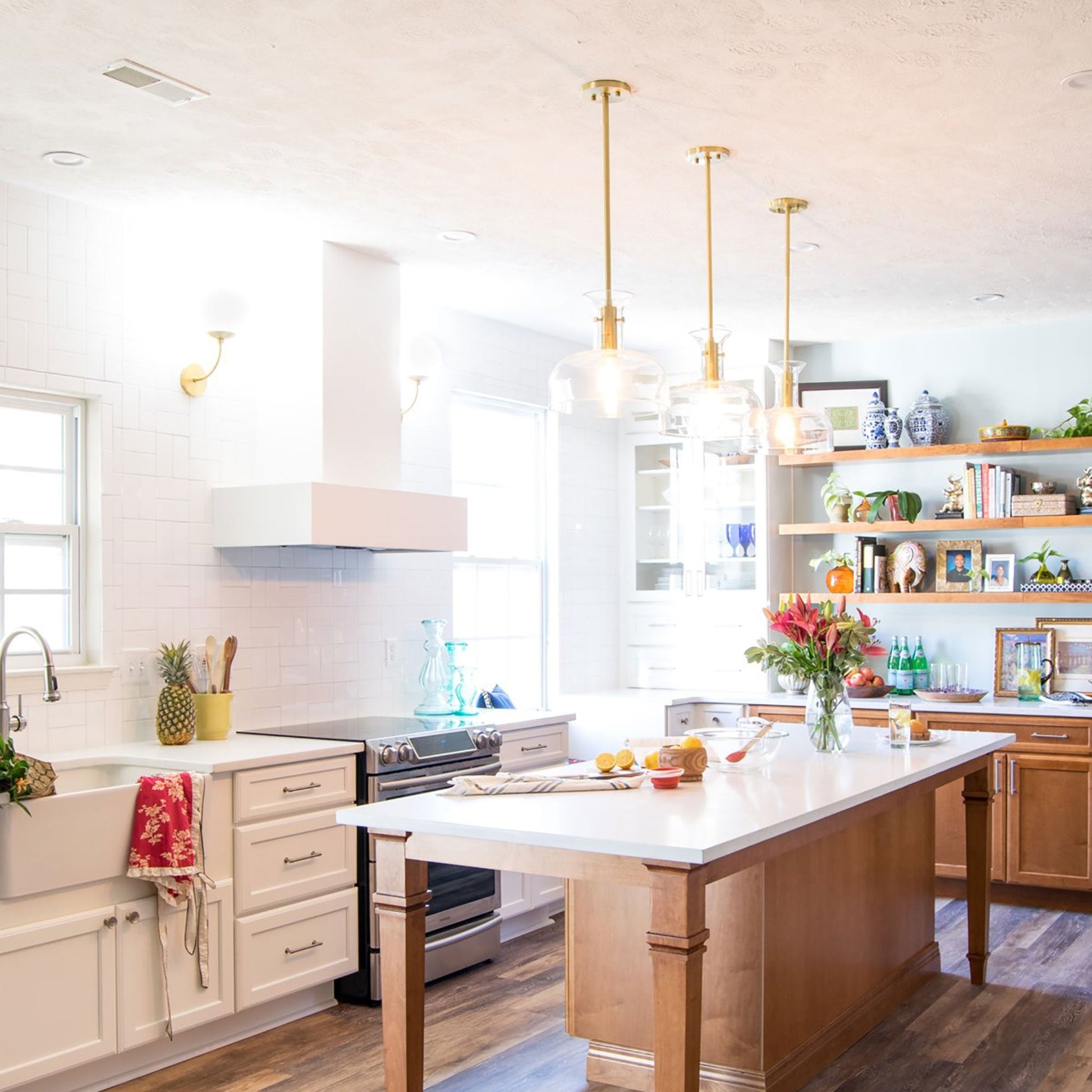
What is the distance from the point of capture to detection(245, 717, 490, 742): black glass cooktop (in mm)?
4523

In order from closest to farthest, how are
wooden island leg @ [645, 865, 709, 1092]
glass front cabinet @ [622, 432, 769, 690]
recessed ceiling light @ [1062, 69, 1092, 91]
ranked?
1. wooden island leg @ [645, 865, 709, 1092]
2. recessed ceiling light @ [1062, 69, 1092, 91]
3. glass front cabinet @ [622, 432, 769, 690]

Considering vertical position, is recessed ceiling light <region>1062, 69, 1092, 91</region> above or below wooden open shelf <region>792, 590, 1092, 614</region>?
above

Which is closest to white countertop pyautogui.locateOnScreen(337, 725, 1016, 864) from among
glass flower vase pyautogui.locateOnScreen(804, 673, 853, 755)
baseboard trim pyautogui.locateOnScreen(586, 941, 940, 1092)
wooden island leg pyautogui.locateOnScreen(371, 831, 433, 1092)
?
wooden island leg pyautogui.locateOnScreen(371, 831, 433, 1092)

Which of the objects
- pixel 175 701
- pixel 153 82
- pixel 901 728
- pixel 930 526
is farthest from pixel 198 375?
pixel 930 526

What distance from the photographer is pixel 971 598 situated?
620 cm

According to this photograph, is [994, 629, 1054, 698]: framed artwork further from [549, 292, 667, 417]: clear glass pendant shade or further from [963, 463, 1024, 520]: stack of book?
[549, 292, 667, 417]: clear glass pendant shade

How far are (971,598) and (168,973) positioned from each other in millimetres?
4206

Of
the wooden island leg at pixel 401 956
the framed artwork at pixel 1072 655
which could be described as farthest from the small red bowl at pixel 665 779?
the framed artwork at pixel 1072 655

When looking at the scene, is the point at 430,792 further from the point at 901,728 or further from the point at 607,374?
the point at 607,374

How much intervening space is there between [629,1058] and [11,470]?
2712 mm

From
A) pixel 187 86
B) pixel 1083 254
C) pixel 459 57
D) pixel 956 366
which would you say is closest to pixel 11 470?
pixel 187 86

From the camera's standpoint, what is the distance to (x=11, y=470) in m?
4.13

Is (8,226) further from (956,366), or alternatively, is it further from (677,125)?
(956,366)

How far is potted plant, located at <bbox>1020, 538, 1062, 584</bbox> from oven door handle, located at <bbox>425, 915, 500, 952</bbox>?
320 cm
